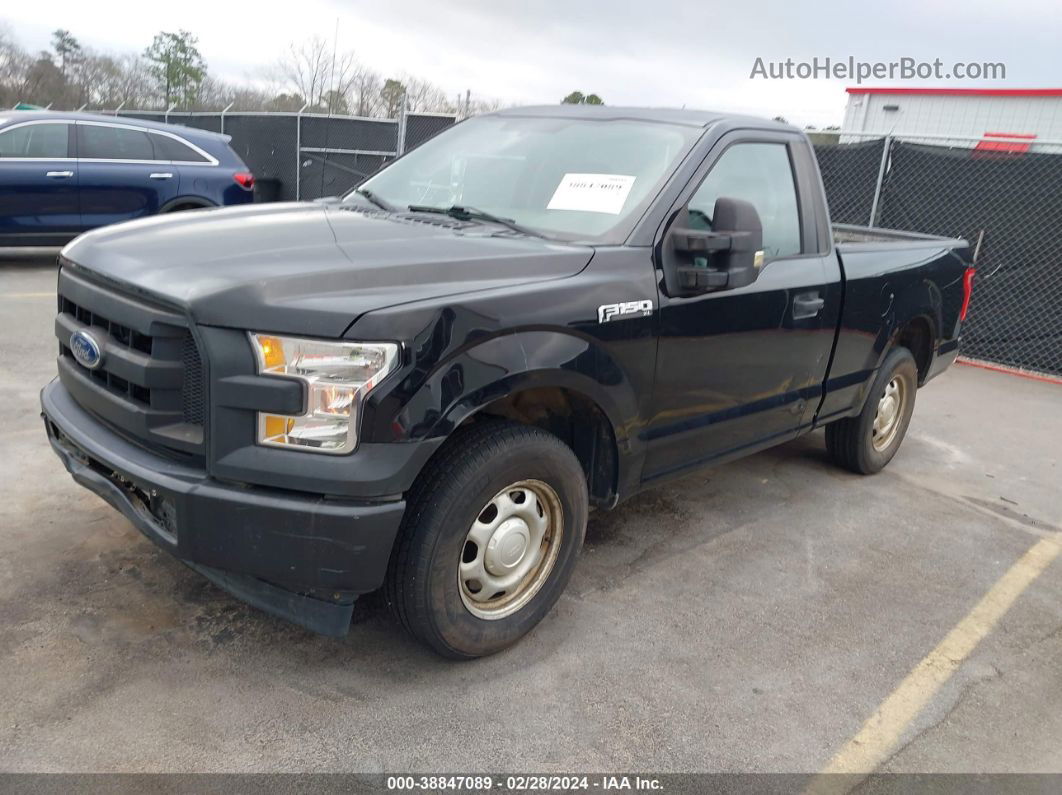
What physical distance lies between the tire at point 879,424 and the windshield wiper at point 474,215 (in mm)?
2622

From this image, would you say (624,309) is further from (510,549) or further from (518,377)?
(510,549)

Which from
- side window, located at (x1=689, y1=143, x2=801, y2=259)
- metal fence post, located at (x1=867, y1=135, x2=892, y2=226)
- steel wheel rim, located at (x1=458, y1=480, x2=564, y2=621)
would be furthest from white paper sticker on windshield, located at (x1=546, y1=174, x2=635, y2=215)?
metal fence post, located at (x1=867, y1=135, x2=892, y2=226)

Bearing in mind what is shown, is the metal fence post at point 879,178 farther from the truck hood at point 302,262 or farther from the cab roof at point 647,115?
the truck hood at point 302,262

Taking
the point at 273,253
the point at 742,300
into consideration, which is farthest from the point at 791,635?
the point at 273,253

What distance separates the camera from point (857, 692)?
310 centimetres

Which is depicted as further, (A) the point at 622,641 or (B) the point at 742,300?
(B) the point at 742,300

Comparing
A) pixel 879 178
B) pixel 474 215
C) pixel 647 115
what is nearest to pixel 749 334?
pixel 647 115

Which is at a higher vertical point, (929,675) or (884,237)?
(884,237)

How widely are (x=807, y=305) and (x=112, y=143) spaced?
8.78 metres

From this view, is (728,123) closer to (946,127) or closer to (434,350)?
(434,350)

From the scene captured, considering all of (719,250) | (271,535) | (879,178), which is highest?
(879,178)

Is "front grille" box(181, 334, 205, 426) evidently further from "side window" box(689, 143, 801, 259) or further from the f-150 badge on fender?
"side window" box(689, 143, 801, 259)

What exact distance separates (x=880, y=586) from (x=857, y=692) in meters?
0.96

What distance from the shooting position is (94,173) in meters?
9.71
